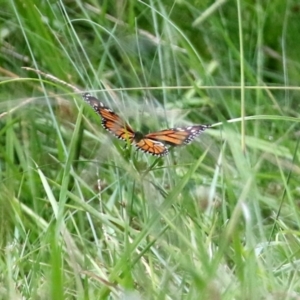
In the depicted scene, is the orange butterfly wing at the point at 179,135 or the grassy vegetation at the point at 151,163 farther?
the orange butterfly wing at the point at 179,135

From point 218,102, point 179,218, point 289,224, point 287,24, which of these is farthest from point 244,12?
point 179,218

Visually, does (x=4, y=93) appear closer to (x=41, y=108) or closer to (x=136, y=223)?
(x=41, y=108)

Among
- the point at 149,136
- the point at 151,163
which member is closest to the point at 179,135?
the point at 149,136

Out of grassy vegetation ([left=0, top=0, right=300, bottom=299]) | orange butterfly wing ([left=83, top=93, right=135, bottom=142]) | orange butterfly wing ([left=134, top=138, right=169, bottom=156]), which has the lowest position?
grassy vegetation ([left=0, top=0, right=300, bottom=299])

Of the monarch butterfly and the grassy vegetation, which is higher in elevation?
the monarch butterfly

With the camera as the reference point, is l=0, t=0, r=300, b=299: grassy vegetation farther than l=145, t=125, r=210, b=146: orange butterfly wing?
No
